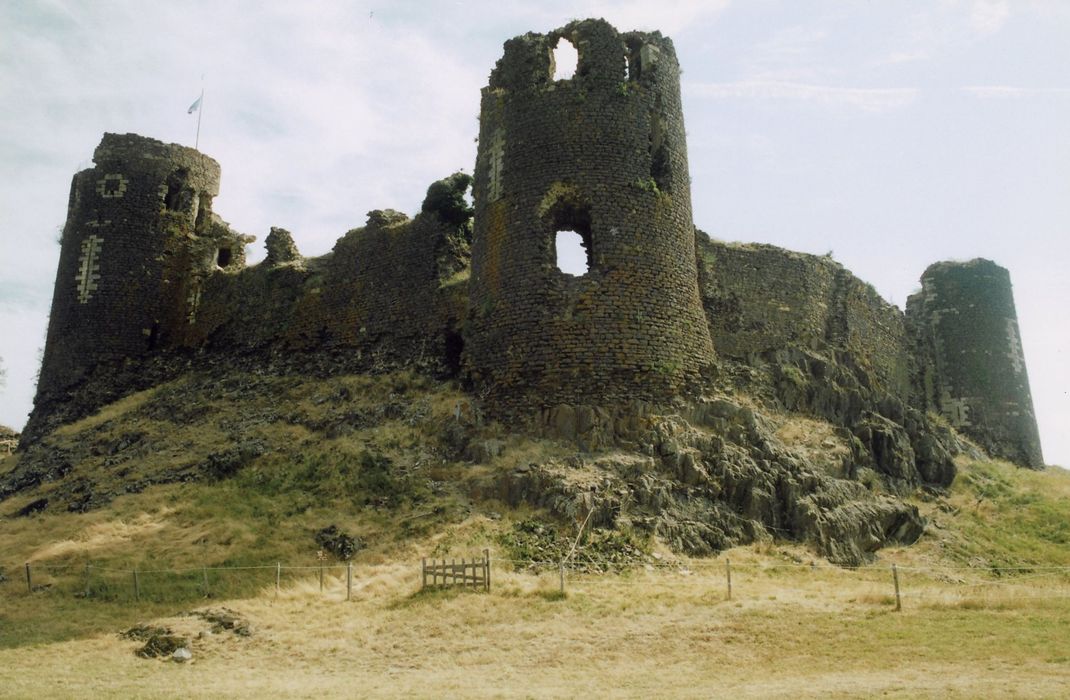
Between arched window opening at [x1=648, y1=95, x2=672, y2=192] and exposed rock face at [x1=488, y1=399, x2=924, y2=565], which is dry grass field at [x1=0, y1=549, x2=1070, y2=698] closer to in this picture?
exposed rock face at [x1=488, y1=399, x2=924, y2=565]

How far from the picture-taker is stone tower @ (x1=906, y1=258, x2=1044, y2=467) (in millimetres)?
32656

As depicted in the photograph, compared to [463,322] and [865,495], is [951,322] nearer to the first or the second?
[865,495]

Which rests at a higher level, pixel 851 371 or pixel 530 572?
pixel 851 371

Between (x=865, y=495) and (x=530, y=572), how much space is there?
28.3ft

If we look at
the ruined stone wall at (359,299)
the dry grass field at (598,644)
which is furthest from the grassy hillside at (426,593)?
the ruined stone wall at (359,299)

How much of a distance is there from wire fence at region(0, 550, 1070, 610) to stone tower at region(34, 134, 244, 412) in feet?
40.1

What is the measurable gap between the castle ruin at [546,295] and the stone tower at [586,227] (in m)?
0.05

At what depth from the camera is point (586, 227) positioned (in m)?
23.5

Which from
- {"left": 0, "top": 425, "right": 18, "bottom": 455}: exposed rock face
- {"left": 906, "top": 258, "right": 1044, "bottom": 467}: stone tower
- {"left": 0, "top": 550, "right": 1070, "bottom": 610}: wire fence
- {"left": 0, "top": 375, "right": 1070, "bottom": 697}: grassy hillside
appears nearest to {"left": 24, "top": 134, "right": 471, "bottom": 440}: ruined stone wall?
{"left": 0, "top": 375, "right": 1070, "bottom": 697}: grassy hillside

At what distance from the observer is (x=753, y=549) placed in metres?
19.5

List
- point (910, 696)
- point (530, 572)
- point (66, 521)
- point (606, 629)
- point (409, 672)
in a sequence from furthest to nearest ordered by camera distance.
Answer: point (66, 521), point (530, 572), point (606, 629), point (409, 672), point (910, 696)

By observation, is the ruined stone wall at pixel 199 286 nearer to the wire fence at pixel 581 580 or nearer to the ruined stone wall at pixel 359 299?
the ruined stone wall at pixel 359 299

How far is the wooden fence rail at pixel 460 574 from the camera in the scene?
55.5ft

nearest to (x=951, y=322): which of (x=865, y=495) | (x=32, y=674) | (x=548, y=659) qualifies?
(x=865, y=495)
